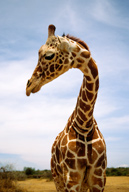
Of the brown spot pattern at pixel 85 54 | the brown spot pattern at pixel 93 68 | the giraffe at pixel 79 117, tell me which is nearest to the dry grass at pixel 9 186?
the giraffe at pixel 79 117

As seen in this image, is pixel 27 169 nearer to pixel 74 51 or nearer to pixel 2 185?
pixel 2 185

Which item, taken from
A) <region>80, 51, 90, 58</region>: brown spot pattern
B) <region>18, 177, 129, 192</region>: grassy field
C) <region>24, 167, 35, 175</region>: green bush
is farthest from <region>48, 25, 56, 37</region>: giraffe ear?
<region>24, 167, 35, 175</region>: green bush

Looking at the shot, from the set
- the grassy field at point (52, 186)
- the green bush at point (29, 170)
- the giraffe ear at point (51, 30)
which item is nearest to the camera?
the giraffe ear at point (51, 30)

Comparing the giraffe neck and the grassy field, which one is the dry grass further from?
the giraffe neck

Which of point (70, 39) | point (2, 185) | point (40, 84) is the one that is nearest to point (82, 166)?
point (40, 84)

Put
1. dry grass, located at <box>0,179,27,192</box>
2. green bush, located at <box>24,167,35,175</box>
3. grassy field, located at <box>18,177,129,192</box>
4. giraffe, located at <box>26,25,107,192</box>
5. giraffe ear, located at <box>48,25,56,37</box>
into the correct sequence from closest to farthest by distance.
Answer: giraffe, located at <box>26,25,107,192</box>
giraffe ear, located at <box>48,25,56,37</box>
dry grass, located at <box>0,179,27,192</box>
grassy field, located at <box>18,177,129,192</box>
green bush, located at <box>24,167,35,175</box>

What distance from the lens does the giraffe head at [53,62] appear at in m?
3.53

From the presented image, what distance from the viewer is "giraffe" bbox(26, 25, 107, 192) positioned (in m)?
3.44

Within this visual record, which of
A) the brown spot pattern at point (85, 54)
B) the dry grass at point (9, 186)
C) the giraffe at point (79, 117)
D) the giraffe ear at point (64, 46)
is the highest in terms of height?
the giraffe ear at point (64, 46)

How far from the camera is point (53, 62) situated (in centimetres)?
359

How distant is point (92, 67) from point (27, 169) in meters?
23.7

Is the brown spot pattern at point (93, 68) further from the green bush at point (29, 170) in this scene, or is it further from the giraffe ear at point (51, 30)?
the green bush at point (29, 170)

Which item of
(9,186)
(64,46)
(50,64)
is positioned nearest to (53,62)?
(50,64)

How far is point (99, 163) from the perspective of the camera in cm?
351
